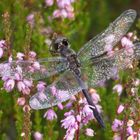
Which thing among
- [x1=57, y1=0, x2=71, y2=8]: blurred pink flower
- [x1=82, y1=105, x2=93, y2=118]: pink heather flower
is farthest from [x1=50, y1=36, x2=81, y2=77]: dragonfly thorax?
[x1=57, y1=0, x2=71, y2=8]: blurred pink flower

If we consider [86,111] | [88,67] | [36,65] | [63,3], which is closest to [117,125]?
[86,111]

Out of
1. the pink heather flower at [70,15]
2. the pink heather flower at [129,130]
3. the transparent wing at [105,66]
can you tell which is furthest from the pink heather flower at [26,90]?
the pink heather flower at [70,15]

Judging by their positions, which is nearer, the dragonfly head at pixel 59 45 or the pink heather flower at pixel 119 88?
the dragonfly head at pixel 59 45

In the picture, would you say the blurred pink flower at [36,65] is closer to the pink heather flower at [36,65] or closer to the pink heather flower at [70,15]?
the pink heather flower at [36,65]

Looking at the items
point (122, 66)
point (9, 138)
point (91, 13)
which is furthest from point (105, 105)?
point (91, 13)

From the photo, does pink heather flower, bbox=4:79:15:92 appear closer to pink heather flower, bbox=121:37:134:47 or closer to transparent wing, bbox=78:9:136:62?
transparent wing, bbox=78:9:136:62

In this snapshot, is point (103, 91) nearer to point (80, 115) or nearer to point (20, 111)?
point (20, 111)

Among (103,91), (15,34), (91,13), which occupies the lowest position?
(103,91)

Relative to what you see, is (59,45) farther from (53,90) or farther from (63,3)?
(63,3)
